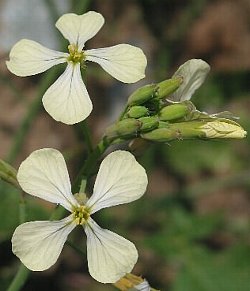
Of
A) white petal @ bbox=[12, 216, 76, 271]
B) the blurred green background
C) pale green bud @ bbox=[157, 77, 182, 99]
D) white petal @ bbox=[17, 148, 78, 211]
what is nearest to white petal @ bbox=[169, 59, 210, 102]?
pale green bud @ bbox=[157, 77, 182, 99]

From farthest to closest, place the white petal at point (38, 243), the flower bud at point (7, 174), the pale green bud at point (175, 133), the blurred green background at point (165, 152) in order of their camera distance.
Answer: the blurred green background at point (165, 152) < the flower bud at point (7, 174) < the pale green bud at point (175, 133) < the white petal at point (38, 243)

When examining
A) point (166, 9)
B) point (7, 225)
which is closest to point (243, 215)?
point (166, 9)

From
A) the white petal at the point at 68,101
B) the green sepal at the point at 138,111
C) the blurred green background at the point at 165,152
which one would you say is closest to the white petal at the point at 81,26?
the white petal at the point at 68,101

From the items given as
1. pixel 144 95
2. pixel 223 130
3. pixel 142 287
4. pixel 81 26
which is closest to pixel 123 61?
pixel 144 95

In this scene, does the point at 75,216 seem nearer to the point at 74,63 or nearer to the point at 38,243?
the point at 38,243

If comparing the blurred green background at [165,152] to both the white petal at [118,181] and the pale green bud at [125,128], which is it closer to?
the pale green bud at [125,128]

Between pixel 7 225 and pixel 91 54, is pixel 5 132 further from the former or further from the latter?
pixel 91 54
